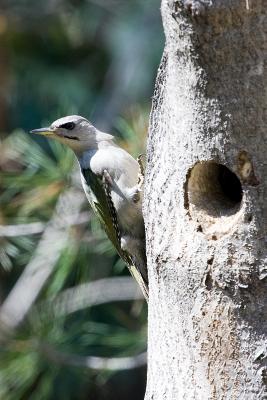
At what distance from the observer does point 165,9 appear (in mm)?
2402

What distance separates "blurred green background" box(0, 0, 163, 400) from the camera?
13.3ft

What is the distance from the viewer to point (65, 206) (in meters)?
4.04

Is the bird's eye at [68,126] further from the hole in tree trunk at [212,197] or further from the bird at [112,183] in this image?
the hole in tree trunk at [212,197]

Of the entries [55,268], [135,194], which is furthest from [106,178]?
[55,268]

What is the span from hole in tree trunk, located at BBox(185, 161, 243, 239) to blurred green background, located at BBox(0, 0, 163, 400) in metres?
1.12

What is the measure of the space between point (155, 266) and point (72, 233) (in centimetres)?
137

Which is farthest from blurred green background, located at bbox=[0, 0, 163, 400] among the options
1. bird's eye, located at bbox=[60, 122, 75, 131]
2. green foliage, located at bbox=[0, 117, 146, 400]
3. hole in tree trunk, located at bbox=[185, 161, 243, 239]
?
hole in tree trunk, located at bbox=[185, 161, 243, 239]

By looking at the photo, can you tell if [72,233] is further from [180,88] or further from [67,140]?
[180,88]

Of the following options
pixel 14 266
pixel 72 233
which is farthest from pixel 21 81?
pixel 72 233

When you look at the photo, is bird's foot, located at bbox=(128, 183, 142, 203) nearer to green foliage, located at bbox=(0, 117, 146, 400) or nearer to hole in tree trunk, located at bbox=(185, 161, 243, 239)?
green foliage, located at bbox=(0, 117, 146, 400)

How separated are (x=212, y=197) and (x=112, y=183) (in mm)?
1081

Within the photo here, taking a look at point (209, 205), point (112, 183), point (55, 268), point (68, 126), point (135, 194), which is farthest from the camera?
point (55, 268)

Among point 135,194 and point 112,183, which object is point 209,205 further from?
point 112,183

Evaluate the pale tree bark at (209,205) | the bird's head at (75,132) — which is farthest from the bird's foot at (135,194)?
the pale tree bark at (209,205)
